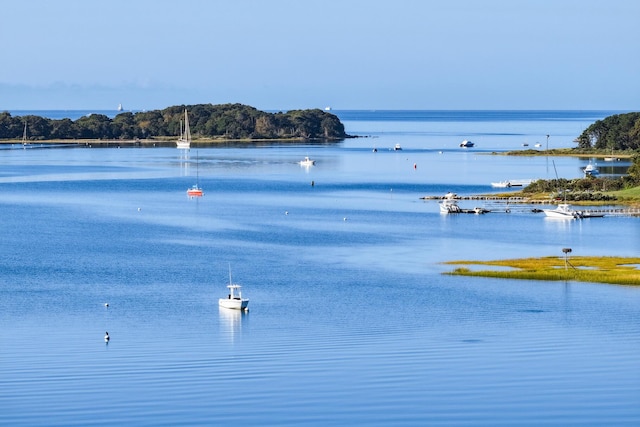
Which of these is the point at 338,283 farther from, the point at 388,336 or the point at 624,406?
the point at 624,406

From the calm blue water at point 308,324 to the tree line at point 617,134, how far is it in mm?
88153

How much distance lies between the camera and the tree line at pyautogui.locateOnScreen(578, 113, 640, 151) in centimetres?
18738

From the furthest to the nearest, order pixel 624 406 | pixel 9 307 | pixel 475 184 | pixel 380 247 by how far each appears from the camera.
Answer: pixel 475 184
pixel 380 247
pixel 9 307
pixel 624 406

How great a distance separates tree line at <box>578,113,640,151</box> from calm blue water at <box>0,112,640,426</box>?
289ft

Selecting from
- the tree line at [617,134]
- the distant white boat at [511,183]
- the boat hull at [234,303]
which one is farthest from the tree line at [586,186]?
the tree line at [617,134]

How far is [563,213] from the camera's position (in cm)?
9788

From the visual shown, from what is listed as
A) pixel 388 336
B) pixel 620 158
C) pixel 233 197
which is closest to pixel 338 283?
pixel 388 336

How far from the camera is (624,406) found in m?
37.2

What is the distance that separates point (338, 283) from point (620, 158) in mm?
125056

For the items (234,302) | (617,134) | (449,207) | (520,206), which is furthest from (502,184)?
(234,302)

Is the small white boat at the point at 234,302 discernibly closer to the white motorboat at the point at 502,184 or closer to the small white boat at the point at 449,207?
the small white boat at the point at 449,207

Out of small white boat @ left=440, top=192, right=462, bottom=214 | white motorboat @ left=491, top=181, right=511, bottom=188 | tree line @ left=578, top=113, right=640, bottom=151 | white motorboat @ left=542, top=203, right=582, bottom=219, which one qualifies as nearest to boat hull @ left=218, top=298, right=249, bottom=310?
white motorboat @ left=542, top=203, right=582, bottom=219

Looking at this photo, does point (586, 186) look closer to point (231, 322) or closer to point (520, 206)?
point (520, 206)

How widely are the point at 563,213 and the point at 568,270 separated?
34.4 meters
